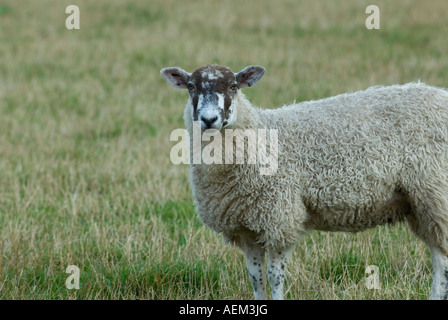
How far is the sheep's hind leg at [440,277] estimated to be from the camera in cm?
454

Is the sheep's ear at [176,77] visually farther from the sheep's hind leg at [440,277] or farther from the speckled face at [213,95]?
Result: the sheep's hind leg at [440,277]

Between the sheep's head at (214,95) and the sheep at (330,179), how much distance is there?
0.03 feet

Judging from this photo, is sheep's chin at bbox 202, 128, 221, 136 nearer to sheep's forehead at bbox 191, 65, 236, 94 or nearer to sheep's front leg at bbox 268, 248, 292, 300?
sheep's forehead at bbox 191, 65, 236, 94

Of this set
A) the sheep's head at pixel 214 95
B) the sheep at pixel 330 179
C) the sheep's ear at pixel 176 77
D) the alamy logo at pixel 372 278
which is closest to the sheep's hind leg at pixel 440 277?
the sheep at pixel 330 179

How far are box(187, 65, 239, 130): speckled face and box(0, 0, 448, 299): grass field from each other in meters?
1.43

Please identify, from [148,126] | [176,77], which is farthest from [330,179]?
[148,126]

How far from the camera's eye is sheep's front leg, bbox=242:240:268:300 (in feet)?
15.3

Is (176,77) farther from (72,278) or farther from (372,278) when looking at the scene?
(372,278)

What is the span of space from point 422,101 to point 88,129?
624 cm

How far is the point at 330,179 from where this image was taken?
4527mm

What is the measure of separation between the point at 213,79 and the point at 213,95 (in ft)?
0.40

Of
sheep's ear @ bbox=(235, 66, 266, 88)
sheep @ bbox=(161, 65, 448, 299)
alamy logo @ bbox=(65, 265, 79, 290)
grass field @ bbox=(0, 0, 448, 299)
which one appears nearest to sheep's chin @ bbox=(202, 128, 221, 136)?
sheep @ bbox=(161, 65, 448, 299)

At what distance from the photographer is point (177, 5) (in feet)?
58.5
